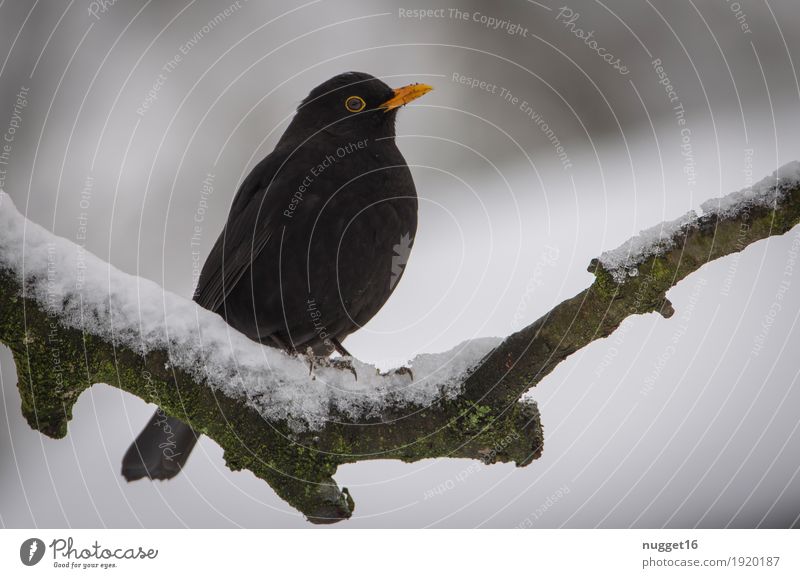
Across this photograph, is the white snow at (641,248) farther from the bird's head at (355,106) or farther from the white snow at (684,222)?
the bird's head at (355,106)

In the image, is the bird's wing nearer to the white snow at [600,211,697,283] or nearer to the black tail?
the black tail

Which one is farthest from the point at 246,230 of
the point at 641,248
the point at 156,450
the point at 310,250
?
the point at 641,248

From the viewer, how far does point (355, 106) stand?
3.22 m

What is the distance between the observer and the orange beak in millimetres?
3080

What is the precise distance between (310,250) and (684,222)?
1.44m

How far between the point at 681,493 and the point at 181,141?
279cm

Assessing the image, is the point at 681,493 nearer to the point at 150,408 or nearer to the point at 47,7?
the point at 150,408

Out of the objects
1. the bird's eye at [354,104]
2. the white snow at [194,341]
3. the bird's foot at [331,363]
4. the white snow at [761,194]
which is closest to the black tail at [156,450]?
the bird's foot at [331,363]

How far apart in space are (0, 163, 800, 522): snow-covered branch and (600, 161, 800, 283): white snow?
149 millimetres

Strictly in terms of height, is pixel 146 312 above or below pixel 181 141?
below

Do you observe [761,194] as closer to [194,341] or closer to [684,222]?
[684,222]

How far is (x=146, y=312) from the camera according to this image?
7.04ft
